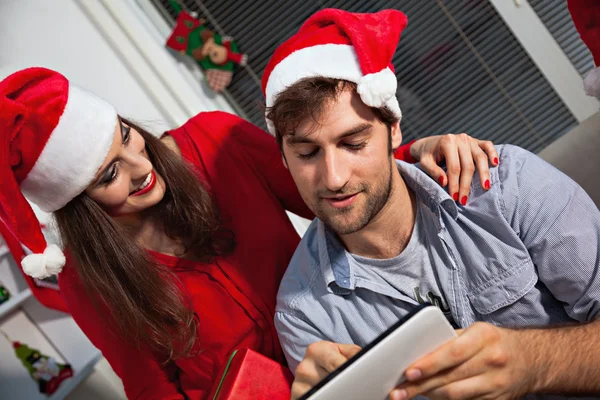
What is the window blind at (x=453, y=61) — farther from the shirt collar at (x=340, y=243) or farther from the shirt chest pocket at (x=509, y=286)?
the shirt chest pocket at (x=509, y=286)

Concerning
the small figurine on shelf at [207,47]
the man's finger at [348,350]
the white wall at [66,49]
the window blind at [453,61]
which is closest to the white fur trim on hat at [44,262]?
the man's finger at [348,350]

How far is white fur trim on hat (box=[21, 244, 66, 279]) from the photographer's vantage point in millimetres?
1273

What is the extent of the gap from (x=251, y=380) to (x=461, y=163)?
66 cm

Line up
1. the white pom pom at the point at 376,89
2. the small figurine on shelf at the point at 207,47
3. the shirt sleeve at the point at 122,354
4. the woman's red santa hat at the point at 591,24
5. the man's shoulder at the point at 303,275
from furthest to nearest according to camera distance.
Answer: the small figurine on shelf at the point at 207,47, the shirt sleeve at the point at 122,354, the man's shoulder at the point at 303,275, the woman's red santa hat at the point at 591,24, the white pom pom at the point at 376,89

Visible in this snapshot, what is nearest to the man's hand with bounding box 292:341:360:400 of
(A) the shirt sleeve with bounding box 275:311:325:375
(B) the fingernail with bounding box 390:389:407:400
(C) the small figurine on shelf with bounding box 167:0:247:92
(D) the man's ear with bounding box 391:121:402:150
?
(B) the fingernail with bounding box 390:389:407:400

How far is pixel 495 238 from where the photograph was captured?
3.98 feet

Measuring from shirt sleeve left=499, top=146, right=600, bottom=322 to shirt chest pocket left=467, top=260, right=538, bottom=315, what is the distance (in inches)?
1.1

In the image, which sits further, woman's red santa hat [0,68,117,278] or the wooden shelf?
the wooden shelf

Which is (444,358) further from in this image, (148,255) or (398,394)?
(148,255)

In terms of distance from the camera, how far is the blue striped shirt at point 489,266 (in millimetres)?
1156

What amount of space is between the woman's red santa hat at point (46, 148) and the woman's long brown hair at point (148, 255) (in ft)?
0.31

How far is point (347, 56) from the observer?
1.16 metres

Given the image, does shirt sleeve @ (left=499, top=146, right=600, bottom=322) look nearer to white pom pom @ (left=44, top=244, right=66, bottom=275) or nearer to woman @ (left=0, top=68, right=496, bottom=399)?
woman @ (left=0, top=68, right=496, bottom=399)

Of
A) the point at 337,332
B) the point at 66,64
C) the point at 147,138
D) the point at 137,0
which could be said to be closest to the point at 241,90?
the point at 137,0
